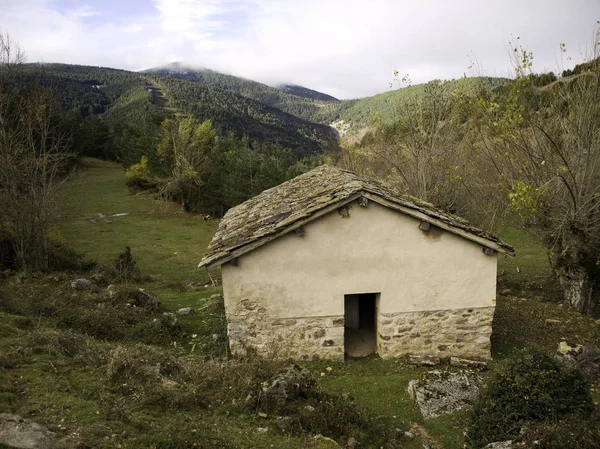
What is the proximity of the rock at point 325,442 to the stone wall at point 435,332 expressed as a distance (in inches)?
166

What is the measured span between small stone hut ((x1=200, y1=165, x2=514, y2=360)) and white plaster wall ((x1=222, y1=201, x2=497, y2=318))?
21mm

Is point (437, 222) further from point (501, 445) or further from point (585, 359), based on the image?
point (501, 445)

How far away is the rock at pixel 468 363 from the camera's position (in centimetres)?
945

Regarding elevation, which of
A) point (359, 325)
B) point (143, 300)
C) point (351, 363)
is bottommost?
point (351, 363)

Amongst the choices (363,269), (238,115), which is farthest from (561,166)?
(238,115)

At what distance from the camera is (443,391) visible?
26.0 ft

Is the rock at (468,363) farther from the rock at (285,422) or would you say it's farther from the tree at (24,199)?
the tree at (24,199)

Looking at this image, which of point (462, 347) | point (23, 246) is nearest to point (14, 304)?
point (23, 246)

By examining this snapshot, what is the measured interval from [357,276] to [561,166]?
6.27 m

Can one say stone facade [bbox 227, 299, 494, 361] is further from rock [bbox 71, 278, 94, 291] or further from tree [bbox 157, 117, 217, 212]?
tree [bbox 157, 117, 217, 212]

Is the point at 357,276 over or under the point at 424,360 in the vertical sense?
over

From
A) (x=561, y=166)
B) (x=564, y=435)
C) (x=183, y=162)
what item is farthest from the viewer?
(x=183, y=162)

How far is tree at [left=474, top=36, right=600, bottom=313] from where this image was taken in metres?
10.7

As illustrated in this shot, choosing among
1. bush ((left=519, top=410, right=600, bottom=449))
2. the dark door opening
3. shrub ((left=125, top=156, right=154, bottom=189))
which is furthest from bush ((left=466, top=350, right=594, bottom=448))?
shrub ((left=125, top=156, right=154, bottom=189))
